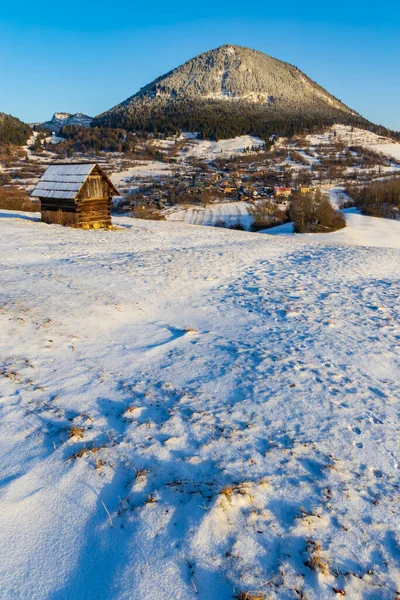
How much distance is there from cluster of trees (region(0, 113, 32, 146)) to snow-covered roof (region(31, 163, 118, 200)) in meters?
129

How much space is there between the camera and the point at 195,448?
13.9 feet

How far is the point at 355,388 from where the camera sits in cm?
580

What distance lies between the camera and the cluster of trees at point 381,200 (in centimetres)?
4797

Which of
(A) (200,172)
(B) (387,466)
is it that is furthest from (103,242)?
(A) (200,172)

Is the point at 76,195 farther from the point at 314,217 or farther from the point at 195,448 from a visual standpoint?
the point at 314,217

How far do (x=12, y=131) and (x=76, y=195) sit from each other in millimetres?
146887

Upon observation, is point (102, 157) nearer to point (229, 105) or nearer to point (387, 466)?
point (229, 105)

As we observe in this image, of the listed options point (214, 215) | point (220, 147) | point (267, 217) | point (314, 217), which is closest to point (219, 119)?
point (220, 147)

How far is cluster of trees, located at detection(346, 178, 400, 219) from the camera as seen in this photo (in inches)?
1889

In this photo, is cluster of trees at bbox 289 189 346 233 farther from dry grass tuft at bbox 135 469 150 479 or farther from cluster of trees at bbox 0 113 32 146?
cluster of trees at bbox 0 113 32 146

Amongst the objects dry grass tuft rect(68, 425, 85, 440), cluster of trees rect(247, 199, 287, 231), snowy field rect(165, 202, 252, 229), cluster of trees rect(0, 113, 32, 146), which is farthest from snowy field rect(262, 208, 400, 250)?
cluster of trees rect(0, 113, 32, 146)

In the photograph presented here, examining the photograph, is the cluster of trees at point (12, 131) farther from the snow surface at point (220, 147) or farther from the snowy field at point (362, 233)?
the snowy field at point (362, 233)

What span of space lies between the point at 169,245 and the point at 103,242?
315 centimetres

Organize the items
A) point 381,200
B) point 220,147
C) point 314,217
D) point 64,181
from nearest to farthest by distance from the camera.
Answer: point 64,181 < point 314,217 < point 381,200 < point 220,147
